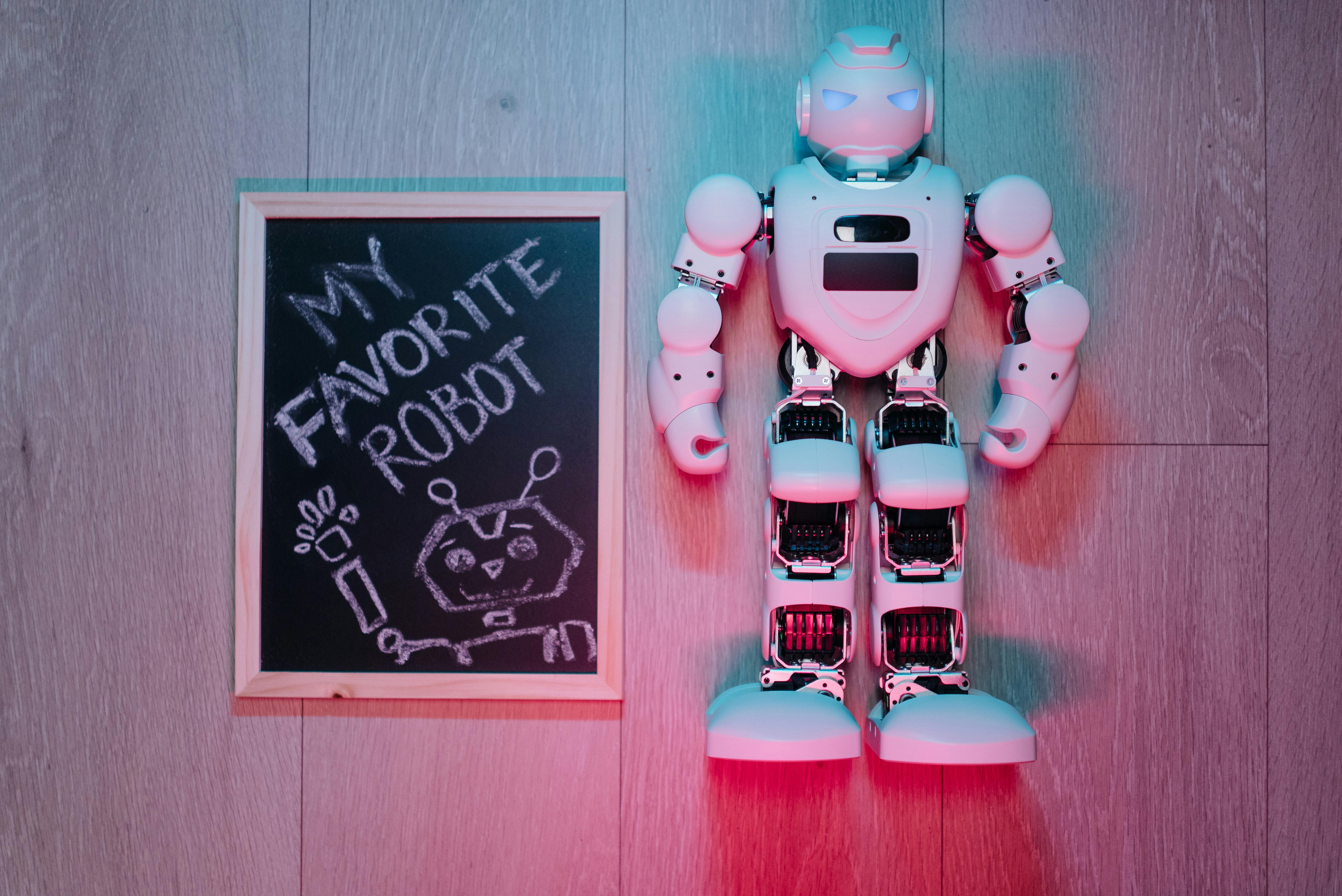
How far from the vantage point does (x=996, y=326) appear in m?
1.38

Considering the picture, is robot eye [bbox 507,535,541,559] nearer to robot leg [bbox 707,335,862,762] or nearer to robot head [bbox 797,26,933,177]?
robot leg [bbox 707,335,862,762]

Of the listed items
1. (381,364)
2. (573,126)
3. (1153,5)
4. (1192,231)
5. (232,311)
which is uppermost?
(1153,5)

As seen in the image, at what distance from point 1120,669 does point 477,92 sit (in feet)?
5.23

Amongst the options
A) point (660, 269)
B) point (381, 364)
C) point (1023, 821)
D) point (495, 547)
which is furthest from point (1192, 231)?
point (381, 364)

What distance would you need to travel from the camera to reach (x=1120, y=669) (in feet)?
4.47

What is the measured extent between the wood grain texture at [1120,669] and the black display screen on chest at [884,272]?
0.40 m

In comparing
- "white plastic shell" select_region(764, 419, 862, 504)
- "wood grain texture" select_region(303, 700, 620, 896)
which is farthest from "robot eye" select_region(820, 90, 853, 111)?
"wood grain texture" select_region(303, 700, 620, 896)

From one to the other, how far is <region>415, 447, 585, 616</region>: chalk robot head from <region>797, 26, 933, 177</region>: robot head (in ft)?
2.34

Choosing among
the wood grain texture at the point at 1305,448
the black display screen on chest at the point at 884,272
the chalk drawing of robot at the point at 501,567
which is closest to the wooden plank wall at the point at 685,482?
the wood grain texture at the point at 1305,448

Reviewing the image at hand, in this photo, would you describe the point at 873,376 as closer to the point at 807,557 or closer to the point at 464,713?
the point at 807,557

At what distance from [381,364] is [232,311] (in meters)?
0.32

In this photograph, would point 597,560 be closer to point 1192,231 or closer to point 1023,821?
point 1023,821

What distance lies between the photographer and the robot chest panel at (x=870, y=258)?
1.18 m

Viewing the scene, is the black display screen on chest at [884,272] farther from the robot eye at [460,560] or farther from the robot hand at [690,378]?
the robot eye at [460,560]
